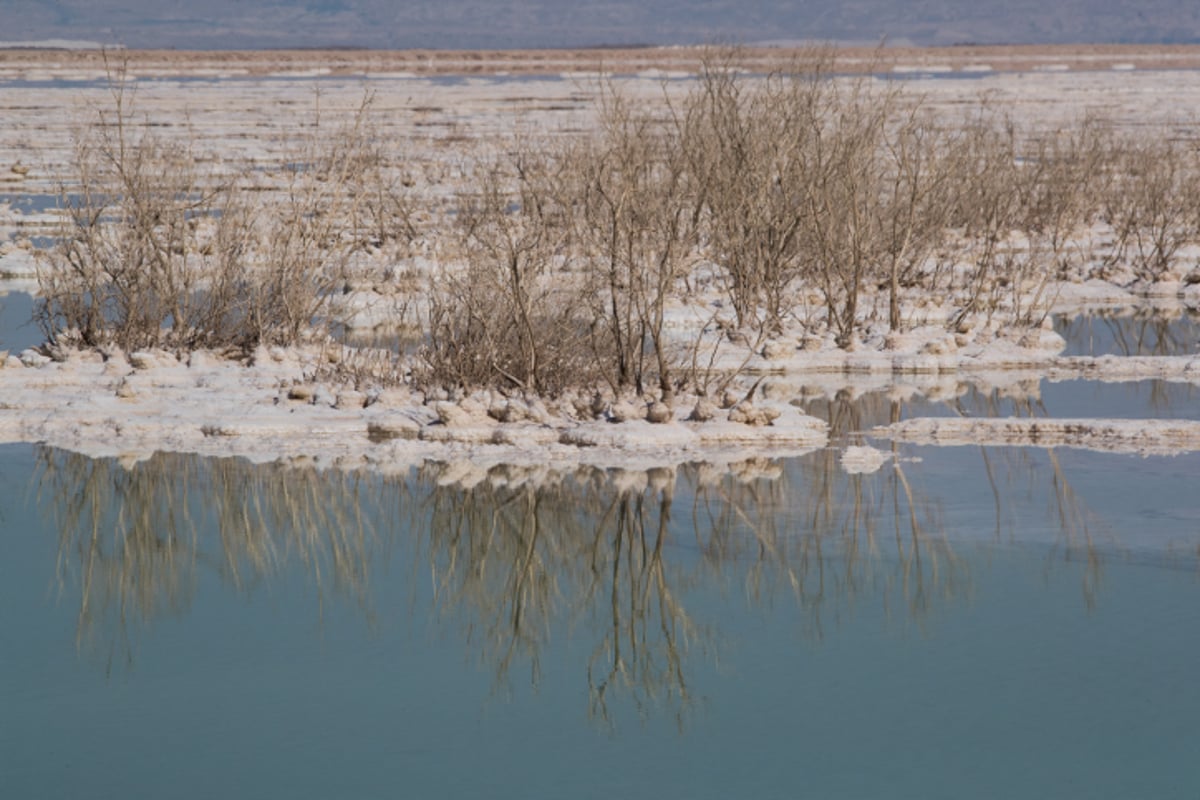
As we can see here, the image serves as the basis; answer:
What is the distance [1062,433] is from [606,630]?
4.96 meters

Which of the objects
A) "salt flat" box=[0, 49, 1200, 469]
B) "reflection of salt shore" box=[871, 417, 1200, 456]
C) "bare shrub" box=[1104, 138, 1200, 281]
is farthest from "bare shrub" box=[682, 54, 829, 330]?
"bare shrub" box=[1104, 138, 1200, 281]

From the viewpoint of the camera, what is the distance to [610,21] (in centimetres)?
17062

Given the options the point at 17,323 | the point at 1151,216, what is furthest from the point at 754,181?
the point at 1151,216

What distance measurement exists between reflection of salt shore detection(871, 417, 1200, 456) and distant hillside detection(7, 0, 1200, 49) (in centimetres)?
14147

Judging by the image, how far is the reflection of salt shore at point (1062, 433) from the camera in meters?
12.1

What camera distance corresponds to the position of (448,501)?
10984 millimetres

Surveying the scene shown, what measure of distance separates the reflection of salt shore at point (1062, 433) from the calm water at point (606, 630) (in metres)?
0.29

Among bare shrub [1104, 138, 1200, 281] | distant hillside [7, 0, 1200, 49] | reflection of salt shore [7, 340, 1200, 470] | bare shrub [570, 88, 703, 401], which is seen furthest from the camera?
distant hillside [7, 0, 1200, 49]

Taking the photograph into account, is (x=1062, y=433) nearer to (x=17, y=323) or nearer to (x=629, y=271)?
(x=629, y=271)

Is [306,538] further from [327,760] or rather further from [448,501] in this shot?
[327,760]

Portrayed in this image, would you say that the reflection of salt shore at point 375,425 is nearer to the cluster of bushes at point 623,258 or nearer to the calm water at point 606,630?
the calm water at point 606,630

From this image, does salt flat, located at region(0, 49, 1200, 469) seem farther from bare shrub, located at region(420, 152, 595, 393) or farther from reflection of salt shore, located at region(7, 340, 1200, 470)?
bare shrub, located at region(420, 152, 595, 393)

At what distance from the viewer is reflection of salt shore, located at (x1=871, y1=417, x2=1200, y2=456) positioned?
39.6ft

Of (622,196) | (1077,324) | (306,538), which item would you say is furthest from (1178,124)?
(306,538)
